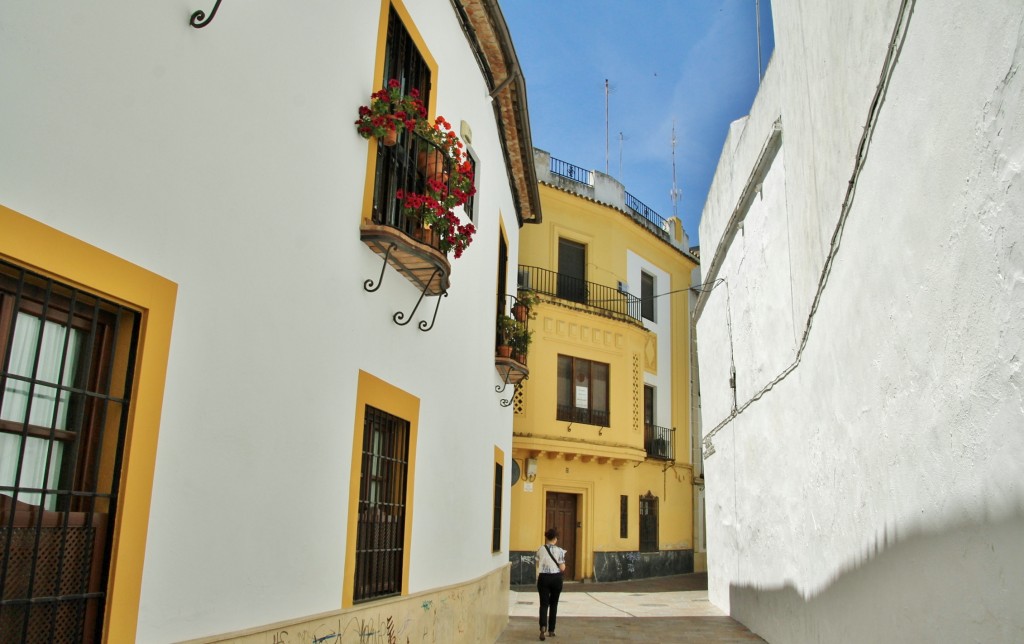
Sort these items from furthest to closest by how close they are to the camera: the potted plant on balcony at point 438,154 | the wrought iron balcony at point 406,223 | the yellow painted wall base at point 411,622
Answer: the potted plant on balcony at point 438,154 < the wrought iron balcony at point 406,223 < the yellow painted wall base at point 411,622

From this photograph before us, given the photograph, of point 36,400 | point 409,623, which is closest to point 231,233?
point 36,400

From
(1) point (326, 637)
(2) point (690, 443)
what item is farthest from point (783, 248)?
(2) point (690, 443)

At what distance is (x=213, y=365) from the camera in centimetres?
392

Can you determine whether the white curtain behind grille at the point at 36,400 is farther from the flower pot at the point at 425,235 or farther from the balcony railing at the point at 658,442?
the balcony railing at the point at 658,442

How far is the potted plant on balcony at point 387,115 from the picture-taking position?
19.0 feet

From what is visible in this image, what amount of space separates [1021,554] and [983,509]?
445 millimetres

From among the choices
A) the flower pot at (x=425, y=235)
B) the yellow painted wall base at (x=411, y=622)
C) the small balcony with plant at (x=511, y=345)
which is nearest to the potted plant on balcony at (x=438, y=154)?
Result: the flower pot at (x=425, y=235)

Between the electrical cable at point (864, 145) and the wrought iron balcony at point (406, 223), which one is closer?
the electrical cable at point (864, 145)

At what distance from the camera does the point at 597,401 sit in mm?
21859

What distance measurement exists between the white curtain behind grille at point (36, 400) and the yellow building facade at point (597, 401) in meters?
16.2

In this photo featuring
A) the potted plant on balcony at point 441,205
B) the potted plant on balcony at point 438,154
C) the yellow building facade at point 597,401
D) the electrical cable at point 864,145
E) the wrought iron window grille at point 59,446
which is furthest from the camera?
the yellow building facade at point 597,401

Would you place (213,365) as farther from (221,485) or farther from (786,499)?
(786,499)

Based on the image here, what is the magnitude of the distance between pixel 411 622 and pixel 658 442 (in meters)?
18.3

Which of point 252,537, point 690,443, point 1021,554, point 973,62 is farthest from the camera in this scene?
point 690,443
